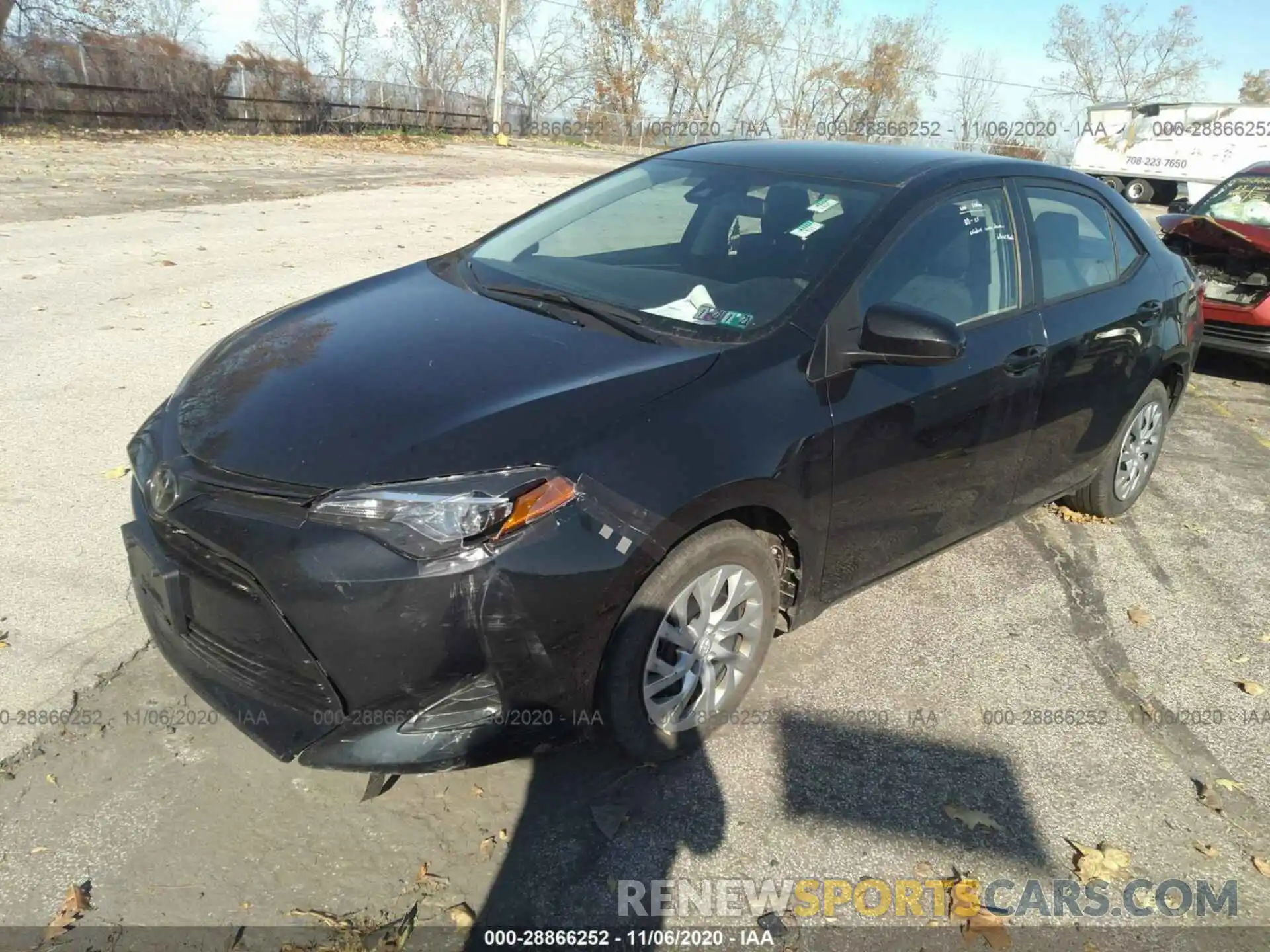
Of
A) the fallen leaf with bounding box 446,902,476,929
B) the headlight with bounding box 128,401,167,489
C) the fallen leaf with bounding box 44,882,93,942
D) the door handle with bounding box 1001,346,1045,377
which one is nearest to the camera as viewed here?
the fallen leaf with bounding box 44,882,93,942

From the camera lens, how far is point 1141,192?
28.9 m

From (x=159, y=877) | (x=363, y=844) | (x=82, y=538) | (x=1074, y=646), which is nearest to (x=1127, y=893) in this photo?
(x=1074, y=646)

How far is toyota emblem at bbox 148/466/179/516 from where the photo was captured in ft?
8.16

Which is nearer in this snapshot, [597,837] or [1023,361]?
[597,837]

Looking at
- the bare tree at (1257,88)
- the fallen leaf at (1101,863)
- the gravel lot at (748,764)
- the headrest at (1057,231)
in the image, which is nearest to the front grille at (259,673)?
the gravel lot at (748,764)

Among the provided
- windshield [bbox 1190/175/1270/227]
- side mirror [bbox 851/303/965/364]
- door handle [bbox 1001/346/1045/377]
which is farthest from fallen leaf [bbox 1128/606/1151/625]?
windshield [bbox 1190/175/1270/227]

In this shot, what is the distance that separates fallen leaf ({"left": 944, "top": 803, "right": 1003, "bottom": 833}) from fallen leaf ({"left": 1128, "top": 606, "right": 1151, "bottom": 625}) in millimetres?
1641

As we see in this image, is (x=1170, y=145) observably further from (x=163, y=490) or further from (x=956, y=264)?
(x=163, y=490)

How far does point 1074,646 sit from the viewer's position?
12.4 ft

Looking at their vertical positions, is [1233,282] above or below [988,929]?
above

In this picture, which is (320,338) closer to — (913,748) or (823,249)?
(823,249)

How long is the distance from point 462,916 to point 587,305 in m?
1.90

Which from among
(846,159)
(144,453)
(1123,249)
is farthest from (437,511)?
(1123,249)

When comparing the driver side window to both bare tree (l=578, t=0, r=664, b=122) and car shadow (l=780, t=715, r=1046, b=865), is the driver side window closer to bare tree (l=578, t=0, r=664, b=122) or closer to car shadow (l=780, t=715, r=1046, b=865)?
car shadow (l=780, t=715, r=1046, b=865)
